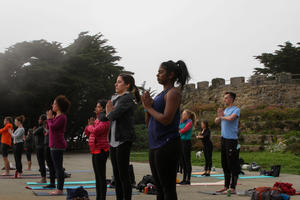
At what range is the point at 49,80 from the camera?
87.9 feet

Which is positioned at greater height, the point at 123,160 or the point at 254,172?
the point at 123,160

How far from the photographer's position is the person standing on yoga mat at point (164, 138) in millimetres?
4387

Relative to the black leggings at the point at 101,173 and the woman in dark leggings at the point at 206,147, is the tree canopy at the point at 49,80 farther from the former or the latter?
the black leggings at the point at 101,173

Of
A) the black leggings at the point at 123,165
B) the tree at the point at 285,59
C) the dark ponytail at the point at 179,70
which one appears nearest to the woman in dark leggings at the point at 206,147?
the black leggings at the point at 123,165

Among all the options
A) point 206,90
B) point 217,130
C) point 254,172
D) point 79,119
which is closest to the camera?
point 254,172

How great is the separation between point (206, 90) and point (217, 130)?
10378 millimetres

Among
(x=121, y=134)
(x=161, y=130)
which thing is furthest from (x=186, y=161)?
(x=161, y=130)

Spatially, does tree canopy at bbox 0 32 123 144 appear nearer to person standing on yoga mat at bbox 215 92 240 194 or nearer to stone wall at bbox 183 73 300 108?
stone wall at bbox 183 73 300 108

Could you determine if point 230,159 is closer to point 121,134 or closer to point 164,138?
point 121,134

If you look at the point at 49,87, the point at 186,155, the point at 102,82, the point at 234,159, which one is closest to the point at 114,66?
the point at 102,82

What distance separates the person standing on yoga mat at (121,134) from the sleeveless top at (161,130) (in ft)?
3.27

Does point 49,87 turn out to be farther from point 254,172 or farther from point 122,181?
point 122,181

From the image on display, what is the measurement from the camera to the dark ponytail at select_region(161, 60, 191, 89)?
15.6ft

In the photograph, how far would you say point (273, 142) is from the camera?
76.5 ft
